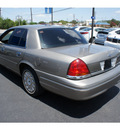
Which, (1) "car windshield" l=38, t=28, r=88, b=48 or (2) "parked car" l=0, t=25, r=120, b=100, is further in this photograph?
(1) "car windshield" l=38, t=28, r=88, b=48

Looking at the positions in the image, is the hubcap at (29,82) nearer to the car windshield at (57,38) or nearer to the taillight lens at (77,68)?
the car windshield at (57,38)

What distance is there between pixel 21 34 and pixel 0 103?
1706mm

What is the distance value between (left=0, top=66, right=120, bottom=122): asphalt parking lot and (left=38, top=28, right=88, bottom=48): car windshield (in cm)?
126

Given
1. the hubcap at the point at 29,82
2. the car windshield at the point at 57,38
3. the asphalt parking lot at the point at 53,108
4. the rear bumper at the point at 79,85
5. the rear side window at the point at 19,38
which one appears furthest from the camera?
the rear side window at the point at 19,38

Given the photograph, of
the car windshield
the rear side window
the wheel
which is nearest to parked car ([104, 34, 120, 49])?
the car windshield

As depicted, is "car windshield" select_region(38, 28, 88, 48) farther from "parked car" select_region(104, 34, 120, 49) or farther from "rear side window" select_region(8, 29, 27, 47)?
"parked car" select_region(104, 34, 120, 49)

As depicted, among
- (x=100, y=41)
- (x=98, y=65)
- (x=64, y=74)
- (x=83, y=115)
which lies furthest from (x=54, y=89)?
(x=100, y=41)

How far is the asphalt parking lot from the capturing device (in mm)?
2555

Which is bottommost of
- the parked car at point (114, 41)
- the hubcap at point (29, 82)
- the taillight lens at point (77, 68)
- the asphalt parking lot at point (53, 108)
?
the asphalt parking lot at point (53, 108)

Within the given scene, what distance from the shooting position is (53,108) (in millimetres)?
2883

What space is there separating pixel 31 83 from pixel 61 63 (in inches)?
45.4

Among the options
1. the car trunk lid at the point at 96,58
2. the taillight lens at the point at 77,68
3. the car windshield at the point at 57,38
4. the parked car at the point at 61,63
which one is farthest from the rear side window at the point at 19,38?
the taillight lens at the point at 77,68

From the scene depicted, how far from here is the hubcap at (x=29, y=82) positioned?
10.5ft

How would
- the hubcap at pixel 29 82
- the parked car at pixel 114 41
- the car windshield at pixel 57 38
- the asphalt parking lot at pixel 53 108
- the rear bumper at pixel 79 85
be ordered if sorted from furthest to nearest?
the parked car at pixel 114 41
the hubcap at pixel 29 82
the car windshield at pixel 57 38
the asphalt parking lot at pixel 53 108
the rear bumper at pixel 79 85
